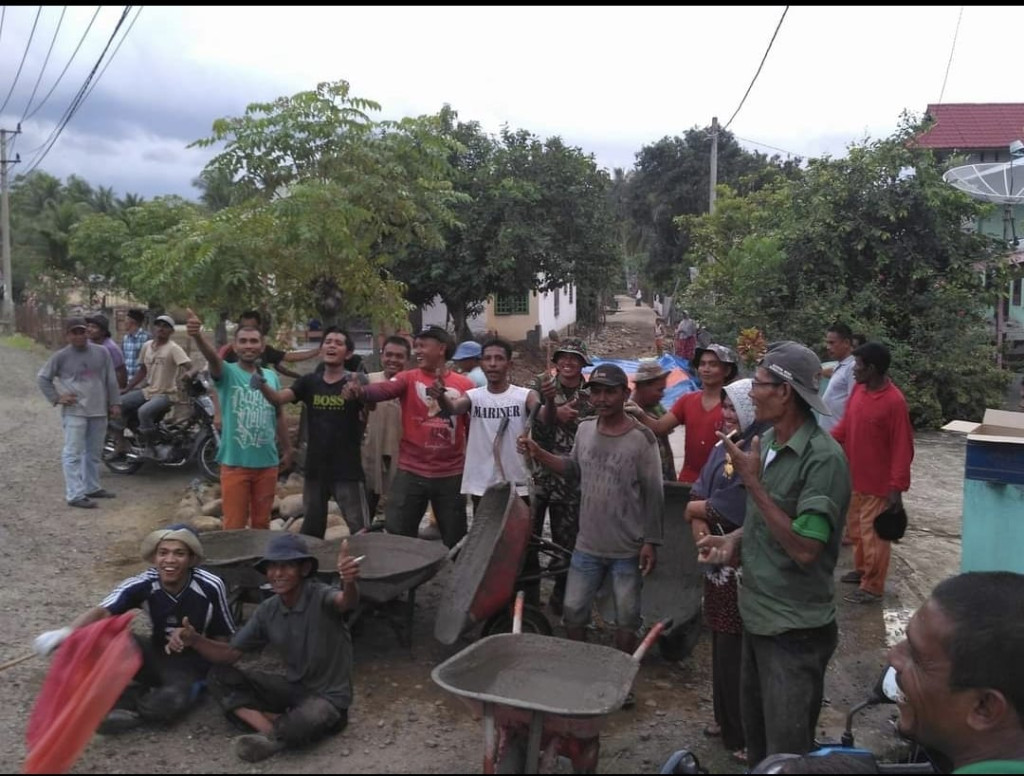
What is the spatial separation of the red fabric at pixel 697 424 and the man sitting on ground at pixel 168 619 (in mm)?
2886

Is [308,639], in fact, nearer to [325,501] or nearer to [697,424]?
[325,501]

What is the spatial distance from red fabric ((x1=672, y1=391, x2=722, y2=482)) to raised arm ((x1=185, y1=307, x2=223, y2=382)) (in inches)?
118

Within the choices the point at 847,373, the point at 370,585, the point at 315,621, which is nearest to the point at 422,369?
the point at 370,585

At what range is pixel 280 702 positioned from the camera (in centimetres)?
407

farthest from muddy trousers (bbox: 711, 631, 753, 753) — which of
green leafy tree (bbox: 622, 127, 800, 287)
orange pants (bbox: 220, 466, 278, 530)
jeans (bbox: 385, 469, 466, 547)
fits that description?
green leafy tree (bbox: 622, 127, 800, 287)

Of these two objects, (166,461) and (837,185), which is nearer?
(166,461)

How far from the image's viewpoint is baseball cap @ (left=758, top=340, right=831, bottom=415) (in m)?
3.11

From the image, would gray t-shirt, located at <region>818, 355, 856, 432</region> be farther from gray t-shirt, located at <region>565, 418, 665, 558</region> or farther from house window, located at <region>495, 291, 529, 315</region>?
house window, located at <region>495, 291, 529, 315</region>

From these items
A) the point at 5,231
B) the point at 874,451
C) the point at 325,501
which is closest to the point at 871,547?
the point at 874,451

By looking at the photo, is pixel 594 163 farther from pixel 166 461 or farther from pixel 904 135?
pixel 166 461

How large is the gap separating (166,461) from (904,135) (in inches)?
478

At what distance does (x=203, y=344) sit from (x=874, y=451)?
4478 millimetres

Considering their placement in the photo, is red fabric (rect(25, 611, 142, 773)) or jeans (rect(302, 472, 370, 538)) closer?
red fabric (rect(25, 611, 142, 773))

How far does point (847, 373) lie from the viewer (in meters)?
7.01
